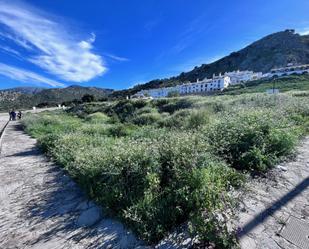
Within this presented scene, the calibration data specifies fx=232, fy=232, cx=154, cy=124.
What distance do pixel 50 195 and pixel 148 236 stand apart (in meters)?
2.77

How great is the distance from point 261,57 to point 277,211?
119549 mm

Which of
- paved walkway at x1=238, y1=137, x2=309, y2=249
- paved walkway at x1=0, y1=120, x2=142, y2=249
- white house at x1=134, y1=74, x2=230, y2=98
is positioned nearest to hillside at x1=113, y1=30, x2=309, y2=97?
white house at x1=134, y1=74, x2=230, y2=98

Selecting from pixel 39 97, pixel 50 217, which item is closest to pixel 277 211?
pixel 50 217

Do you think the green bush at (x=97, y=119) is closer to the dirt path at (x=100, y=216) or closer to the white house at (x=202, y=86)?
the dirt path at (x=100, y=216)

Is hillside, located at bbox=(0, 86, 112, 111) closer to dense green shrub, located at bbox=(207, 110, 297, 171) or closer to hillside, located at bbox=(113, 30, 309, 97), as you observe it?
hillside, located at bbox=(113, 30, 309, 97)

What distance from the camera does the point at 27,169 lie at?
655 cm

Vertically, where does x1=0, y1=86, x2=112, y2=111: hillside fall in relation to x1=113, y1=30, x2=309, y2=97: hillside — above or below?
below

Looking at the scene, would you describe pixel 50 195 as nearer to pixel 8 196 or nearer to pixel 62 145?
pixel 8 196

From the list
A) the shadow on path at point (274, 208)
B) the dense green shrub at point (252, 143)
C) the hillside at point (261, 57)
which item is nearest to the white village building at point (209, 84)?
the hillside at point (261, 57)

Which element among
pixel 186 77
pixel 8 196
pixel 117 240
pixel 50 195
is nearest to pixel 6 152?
pixel 8 196

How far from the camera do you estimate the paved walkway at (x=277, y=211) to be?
2.52 m

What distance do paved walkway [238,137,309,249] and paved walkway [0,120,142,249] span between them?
1.36m

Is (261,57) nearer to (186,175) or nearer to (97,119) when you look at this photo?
(97,119)

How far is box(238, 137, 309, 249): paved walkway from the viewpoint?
8.27 feet
